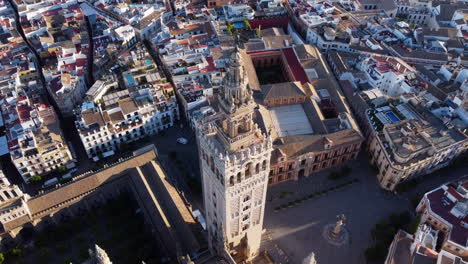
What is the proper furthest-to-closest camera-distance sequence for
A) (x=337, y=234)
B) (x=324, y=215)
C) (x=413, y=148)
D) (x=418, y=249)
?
1. (x=413, y=148)
2. (x=324, y=215)
3. (x=337, y=234)
4. (x=418, y=249)

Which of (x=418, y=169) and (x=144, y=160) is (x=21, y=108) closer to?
(x=144, y=160)

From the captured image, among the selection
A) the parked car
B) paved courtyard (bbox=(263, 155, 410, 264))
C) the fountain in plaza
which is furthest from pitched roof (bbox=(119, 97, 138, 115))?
the fountain in plaza

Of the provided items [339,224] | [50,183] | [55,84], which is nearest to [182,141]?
[50,183]

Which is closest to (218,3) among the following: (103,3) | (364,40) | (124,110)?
(103,3)

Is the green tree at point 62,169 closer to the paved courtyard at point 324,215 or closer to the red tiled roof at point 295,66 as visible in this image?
the paved courtyard at point 324,215

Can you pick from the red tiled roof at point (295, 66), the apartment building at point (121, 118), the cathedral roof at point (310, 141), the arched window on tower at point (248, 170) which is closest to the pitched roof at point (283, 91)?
the red tiled roof at point (295, 66)

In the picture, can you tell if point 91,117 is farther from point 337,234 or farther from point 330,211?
point 337,234
